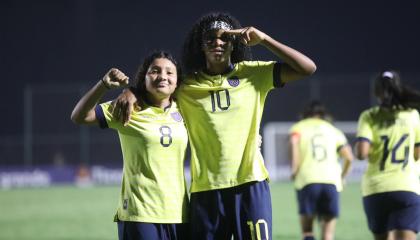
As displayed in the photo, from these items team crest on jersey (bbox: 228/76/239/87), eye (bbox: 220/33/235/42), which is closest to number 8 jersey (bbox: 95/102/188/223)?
team crest on jersey (bbox: 228/76/239/87)

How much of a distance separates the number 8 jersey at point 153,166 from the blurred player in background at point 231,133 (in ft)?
0.39

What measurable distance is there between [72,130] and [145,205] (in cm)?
2697

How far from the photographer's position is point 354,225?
13.2 m

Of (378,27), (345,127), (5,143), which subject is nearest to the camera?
(345,127)

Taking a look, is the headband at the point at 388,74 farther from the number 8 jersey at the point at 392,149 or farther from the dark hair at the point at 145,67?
the dark hair at the point at 145,67

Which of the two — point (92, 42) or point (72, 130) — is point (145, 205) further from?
point (92, 42)

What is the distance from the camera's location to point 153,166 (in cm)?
507

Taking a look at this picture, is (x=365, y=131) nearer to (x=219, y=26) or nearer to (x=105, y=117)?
(x=219, y=26)

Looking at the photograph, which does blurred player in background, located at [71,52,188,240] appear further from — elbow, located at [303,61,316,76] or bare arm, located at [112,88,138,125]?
elbow, located at [303,61,316,76]

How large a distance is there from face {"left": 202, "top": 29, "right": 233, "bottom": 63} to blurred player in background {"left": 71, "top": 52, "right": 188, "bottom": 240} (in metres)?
0.30

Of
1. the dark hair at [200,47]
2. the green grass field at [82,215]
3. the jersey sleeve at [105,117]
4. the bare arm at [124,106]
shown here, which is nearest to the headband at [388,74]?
the dark hair at [200,47]

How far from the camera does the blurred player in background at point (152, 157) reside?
5.06 m

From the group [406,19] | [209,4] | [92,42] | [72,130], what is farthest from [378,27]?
[72,130]

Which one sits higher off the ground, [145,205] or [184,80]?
[184,80]
